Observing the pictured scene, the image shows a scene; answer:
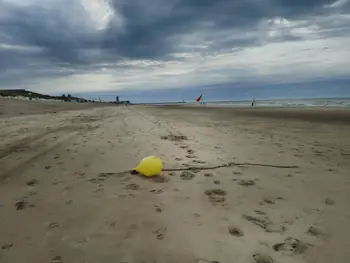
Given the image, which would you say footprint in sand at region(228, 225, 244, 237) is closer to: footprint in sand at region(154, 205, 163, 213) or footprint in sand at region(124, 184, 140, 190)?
footprint in sand at region(154, 205, 163, 213)

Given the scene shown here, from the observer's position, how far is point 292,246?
233 centimetres

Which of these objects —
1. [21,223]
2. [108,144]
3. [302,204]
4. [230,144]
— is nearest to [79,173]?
[21,223]

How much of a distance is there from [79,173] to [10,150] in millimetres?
2812

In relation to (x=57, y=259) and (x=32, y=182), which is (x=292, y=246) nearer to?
(x=57, y=259)

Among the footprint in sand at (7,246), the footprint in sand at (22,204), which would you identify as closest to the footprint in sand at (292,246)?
the footprint in sand at (7,246)

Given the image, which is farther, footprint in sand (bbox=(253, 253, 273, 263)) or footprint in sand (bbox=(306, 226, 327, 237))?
footprint in sand (bbox=(306, 226, 327, 237))

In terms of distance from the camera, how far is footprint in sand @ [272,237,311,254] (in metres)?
2.28

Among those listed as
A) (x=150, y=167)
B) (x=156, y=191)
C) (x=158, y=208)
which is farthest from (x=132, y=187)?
(x=158, y=208)

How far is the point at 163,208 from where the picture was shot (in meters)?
3.08

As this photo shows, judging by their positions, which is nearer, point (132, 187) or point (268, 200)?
point (268, 200)

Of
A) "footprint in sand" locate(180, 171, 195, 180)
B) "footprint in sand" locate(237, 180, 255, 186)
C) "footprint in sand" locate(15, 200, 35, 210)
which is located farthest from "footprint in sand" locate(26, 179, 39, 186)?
"footprint in sand" locate(237, 180, 255, 186)

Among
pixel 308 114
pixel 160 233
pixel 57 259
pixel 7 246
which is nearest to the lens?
pixel 57 259

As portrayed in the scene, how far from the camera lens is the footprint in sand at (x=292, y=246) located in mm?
2281

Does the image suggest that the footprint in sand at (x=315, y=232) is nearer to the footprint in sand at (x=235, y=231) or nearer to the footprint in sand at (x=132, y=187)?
the footprint in sand at (x=235, y=231)
